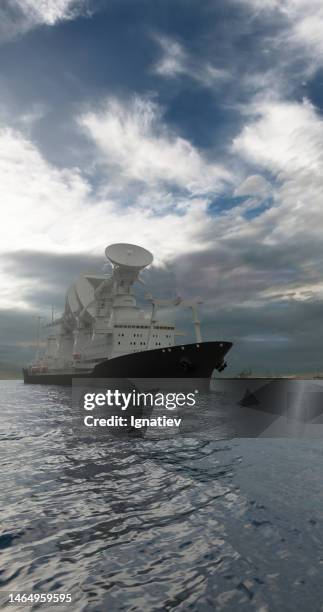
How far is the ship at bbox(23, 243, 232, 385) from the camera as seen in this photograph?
184ft

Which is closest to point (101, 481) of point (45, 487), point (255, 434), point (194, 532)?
point (45, 487)

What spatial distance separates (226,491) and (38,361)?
12970cm

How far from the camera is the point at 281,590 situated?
5750 millimetres

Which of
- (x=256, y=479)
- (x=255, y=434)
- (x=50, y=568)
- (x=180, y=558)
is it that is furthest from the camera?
(x=255, y=434)

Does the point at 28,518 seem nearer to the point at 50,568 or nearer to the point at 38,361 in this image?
the point at 50,568

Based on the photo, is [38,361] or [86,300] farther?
[38,361]

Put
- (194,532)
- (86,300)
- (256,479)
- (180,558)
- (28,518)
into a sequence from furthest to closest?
1. (86,300)
2. (256,479)
3. (28,518)
4. (194,532)
5. (180,558)

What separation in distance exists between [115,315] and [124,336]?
737cm

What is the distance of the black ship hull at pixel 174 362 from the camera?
55.1 metres

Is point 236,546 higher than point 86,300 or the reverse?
the reverse
